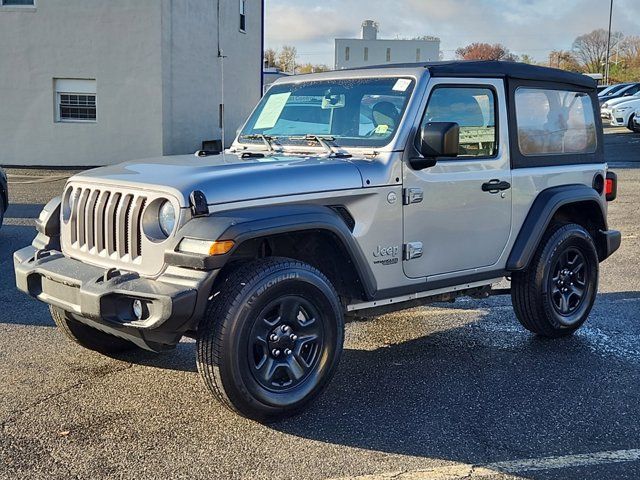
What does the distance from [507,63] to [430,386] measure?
246 centimetres

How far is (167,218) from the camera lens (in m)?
3.91

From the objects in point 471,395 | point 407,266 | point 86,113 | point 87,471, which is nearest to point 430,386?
point 471,395

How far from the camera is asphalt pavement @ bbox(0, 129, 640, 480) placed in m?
3.58

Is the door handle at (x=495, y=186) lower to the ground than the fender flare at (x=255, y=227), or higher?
higher

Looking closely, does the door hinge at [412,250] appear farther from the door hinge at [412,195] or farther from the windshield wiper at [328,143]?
the windshield wiper at [328,143]

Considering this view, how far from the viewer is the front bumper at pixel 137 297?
11.9ft

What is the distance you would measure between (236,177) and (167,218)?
0.43 meters

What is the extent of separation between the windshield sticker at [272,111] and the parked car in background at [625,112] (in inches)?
1079

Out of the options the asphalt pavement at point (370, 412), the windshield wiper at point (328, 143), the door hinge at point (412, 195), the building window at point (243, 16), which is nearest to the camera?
the asphalt pavement at point (370, 412)

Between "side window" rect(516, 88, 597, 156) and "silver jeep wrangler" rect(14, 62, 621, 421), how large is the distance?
0.02 meters

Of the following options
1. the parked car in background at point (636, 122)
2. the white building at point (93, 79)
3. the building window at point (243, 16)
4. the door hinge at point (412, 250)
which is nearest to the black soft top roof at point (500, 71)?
the door hinge at point (412, 250)

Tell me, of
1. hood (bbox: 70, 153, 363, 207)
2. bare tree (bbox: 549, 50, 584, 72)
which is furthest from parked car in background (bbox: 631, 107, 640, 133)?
bare tree (bbox: 549, 50, 584, 72)

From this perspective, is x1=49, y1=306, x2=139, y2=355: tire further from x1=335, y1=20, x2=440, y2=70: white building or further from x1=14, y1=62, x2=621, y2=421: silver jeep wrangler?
x1=335, y1=20, x2=440, y2=70: white building

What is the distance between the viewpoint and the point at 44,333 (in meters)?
5.61
